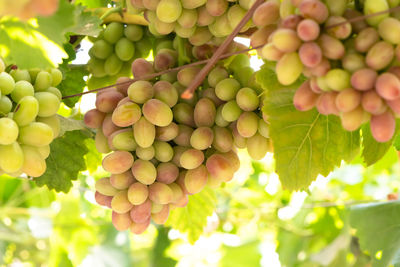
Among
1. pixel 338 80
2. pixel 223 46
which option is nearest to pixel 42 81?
pixel 223 46

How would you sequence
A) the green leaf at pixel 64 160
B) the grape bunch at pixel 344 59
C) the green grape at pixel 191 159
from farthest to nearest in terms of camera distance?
1. the green leaf at pixel 64 160
2. the green grape at pixel 191 159
3. the grape bunch at pixel 344 59

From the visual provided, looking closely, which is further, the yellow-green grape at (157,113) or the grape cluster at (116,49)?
the grape cluster at (116,49)

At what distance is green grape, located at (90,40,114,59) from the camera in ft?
2.60

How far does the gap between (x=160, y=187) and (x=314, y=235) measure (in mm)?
872

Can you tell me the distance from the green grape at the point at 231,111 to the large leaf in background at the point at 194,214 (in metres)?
0.21

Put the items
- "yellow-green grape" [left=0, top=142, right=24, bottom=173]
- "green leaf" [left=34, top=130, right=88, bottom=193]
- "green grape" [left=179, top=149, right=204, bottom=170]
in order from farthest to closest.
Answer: "green leaf" [left=34, top=130, right=88, bottom=193], "green grape" [left=179, top=149, right=204, bottom=170], "yellow-green grape" [left=0, top=142, right=24, bottom=173]

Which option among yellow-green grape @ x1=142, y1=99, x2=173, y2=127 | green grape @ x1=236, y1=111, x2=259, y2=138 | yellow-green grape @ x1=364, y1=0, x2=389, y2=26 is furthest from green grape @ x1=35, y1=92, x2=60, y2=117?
yellow-green grape @ x1=364, y1=0, x2=389, y2=26

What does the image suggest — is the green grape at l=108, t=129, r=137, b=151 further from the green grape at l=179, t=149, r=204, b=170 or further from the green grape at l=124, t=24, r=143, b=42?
the green grape at l=124, t=24, r=143, b=42

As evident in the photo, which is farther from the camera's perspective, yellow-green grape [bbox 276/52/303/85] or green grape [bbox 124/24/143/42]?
green grape [bbox 124/24/143/42]

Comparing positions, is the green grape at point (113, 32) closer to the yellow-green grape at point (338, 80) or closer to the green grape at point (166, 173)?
the green grape at point (166, 173)

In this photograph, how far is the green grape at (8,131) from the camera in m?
0.51

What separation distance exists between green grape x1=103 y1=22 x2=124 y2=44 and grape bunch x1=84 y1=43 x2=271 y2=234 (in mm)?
152

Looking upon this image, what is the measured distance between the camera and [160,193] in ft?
2.03

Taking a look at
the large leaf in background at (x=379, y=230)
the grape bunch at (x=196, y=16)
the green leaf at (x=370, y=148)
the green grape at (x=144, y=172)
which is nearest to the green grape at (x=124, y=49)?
the grape bunch at (x=196, y=16)
